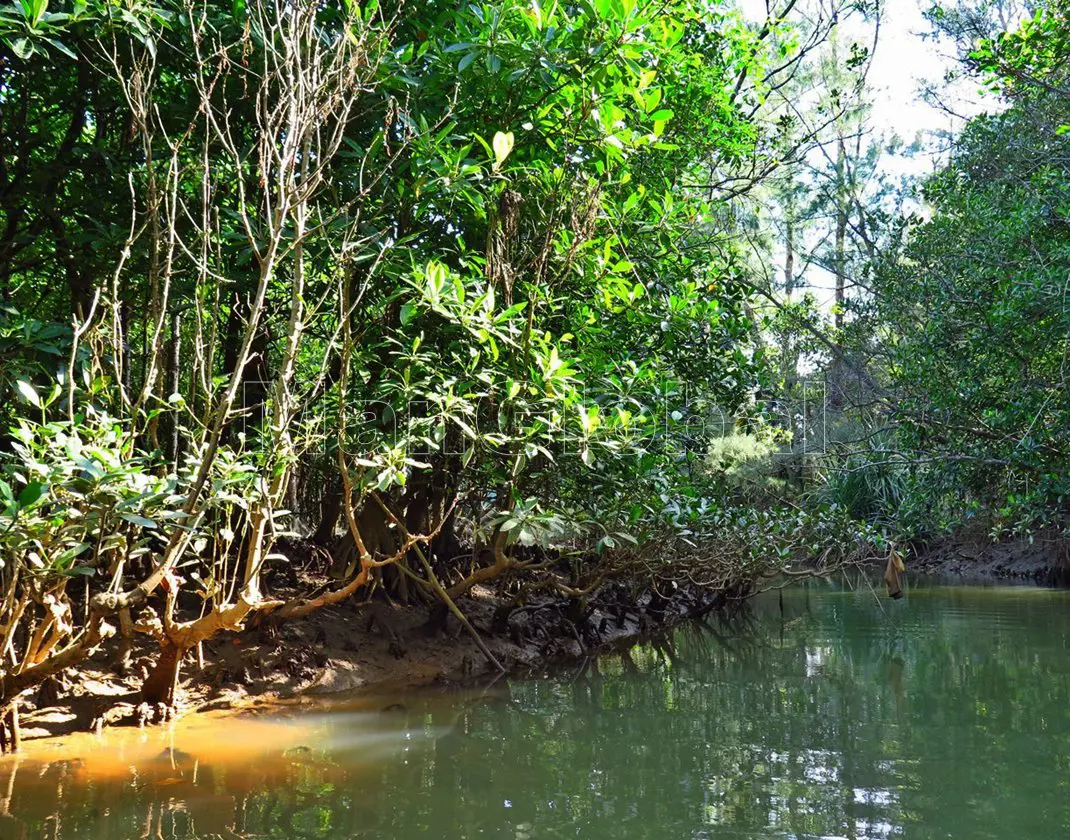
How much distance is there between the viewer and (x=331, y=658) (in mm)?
5793

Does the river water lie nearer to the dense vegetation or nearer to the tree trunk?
the tree trunk

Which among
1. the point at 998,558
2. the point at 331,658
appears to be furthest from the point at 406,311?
the point at 998,558

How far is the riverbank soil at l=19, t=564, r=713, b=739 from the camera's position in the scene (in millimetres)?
4512

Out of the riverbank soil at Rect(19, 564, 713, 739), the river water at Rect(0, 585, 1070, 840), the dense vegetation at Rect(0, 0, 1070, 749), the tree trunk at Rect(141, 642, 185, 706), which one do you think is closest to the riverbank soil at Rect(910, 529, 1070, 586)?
the dense vegetation at Rect(0, 0, 1070, 749)

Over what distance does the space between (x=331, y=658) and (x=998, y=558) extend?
1250 centimetres

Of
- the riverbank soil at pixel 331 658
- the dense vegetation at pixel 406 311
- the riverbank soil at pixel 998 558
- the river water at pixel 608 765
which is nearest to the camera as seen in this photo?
the river water at pixel 608 765

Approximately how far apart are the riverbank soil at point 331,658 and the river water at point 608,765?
30 cm

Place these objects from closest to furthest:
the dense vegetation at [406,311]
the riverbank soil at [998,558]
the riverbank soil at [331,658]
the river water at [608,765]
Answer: the river water at [608,765] → the dense vegetation at [406,311] → the riverbank soil at [331,658] → the riverbank soil at [998,558]

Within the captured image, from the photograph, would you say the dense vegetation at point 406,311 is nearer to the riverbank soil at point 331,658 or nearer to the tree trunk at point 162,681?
the tree trunk at point 162,681

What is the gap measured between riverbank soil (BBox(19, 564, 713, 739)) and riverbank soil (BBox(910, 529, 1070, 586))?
7822 mm

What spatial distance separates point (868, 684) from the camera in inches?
238

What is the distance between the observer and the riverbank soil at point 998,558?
41.4 ft

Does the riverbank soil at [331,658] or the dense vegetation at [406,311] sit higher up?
the dense vegetation at [406,311]

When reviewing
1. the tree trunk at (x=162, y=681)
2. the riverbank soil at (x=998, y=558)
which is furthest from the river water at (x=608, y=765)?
the riverbank soil at (x=998, y=558)
